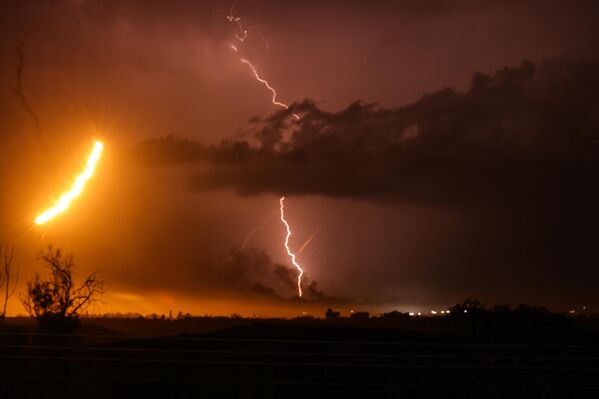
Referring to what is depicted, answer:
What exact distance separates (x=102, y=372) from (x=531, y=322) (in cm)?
1638

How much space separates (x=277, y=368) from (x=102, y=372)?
4024mm

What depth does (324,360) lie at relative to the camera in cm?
1675

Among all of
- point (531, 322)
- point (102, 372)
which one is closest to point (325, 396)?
point (102, 372)

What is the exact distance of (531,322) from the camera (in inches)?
973

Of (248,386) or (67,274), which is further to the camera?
(67,274)

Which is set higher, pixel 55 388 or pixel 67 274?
pixel 67 274

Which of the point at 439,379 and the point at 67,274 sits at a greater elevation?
the point at 67,274

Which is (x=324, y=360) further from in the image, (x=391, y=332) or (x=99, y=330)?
(x=99, y=330)

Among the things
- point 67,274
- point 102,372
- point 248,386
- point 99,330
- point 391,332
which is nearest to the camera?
point 248,386

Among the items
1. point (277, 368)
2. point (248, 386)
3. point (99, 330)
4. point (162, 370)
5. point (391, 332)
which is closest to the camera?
point (248, 386)

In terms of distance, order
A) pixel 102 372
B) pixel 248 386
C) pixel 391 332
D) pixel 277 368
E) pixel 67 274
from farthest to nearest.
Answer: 1. pixel 391 332
2. pixel 67 274
3. pixel 277 368
4. pixel 102 372
5. pixel 248 386

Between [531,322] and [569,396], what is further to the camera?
[531,322]

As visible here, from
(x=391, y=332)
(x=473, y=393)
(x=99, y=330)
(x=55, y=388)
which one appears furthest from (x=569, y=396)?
(x=99, y=330)

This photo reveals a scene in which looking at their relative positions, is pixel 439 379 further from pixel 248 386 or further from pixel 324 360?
pixel 248 386
